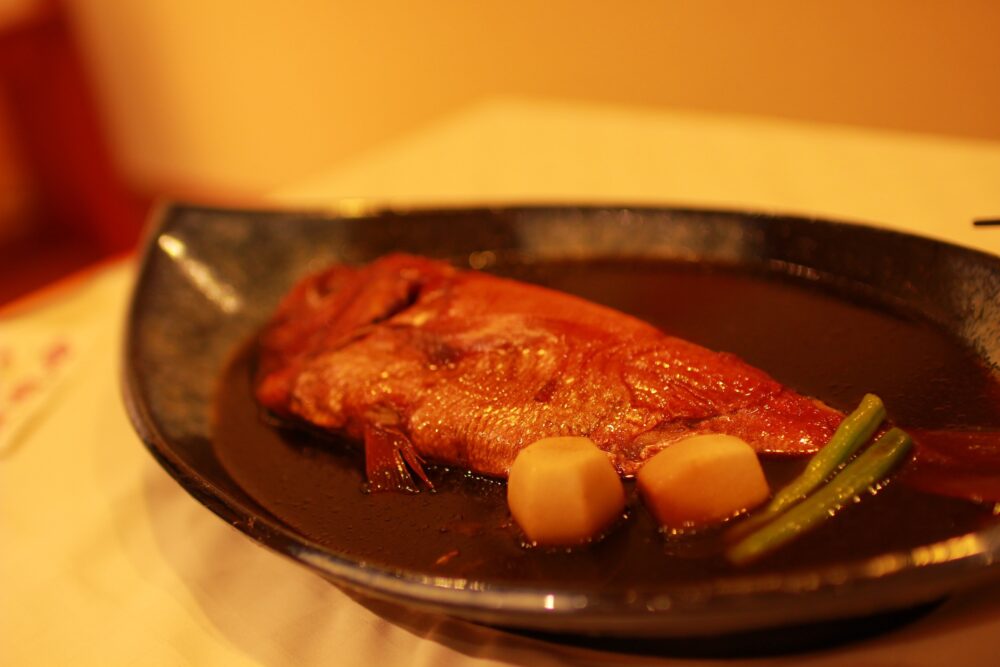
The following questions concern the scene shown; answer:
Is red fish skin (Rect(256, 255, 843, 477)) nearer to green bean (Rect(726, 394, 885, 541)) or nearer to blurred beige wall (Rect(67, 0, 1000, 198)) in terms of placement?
green bean (Rect(726, 394, 885, 541))

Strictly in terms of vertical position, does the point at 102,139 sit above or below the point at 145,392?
below

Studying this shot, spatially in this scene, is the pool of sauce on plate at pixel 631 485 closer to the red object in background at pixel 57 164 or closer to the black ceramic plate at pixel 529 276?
the black ceramic plate at pixel 529 276

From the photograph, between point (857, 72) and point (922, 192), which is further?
point (857, 72)

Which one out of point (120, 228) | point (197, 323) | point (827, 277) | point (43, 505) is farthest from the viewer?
point (120, 228)

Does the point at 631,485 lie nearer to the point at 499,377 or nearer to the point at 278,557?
the point at 499,377

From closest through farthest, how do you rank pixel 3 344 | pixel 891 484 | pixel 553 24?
pixel 891 484 → pixel 3 344 → pixel 553 24

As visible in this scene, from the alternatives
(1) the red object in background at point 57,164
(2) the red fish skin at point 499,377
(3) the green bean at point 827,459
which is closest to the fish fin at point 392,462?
(2) the red fish skin at point 499,377

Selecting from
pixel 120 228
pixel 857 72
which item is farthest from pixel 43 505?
pixel 120 228

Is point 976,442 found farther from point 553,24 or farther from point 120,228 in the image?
point 120,228
